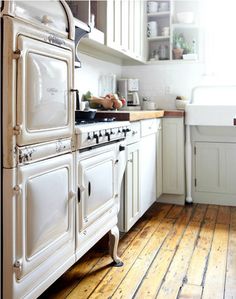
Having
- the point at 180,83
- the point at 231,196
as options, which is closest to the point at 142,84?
the point at 180,83

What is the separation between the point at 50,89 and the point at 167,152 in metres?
2.33

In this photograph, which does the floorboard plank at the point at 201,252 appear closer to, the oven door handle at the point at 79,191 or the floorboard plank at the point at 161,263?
the floorboard plank at the point at 161,263

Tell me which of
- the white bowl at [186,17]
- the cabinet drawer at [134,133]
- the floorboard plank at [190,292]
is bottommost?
the floorboard plank at [190,292]

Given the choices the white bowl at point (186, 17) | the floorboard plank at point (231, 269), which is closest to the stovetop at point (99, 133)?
the floorboard plank at point (231, 269)

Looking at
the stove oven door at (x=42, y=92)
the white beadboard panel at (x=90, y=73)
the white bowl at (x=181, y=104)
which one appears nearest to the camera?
the stove oven door at (x=42, y=92)

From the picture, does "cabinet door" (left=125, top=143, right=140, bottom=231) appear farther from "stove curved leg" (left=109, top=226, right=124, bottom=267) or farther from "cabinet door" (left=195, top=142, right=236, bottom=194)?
"cabinet door" (left=195, top=142, right=236, bottom=194)

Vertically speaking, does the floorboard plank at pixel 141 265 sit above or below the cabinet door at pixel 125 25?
below

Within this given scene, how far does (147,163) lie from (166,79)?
4.56 ft

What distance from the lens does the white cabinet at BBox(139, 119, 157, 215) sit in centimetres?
288

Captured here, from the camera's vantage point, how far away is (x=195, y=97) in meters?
3.97

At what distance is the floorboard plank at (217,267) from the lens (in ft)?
6.14

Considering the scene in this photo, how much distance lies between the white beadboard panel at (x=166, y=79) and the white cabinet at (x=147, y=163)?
0.90 m

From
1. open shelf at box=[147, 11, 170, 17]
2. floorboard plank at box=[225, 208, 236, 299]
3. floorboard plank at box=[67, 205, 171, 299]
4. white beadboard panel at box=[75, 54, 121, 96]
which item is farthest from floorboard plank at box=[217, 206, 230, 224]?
open shelf at box=[147, 11, 170, 17]

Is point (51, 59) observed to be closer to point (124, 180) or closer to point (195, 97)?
point (124, 180)
